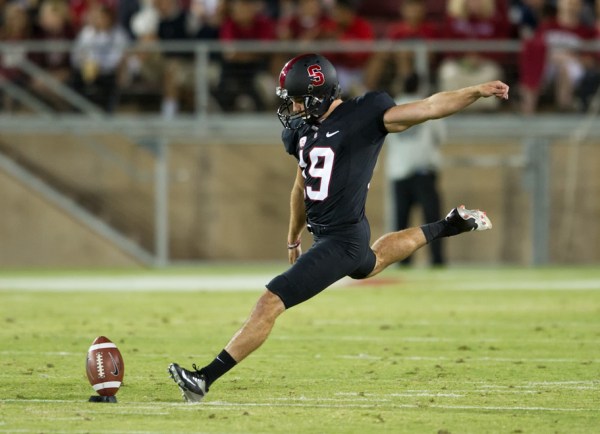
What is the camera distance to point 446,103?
7.76 meters

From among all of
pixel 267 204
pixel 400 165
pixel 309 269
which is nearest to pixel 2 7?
pixel 267 204

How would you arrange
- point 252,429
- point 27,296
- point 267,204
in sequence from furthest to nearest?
point 267,204, point 27,296, point 252,429

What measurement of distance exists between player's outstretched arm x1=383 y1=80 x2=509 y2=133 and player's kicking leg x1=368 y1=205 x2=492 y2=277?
1164mm

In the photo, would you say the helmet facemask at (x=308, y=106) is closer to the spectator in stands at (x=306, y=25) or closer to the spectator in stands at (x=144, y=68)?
the spectator in stands at (x=144, y=68)

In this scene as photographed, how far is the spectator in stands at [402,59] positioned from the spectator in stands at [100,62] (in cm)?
343

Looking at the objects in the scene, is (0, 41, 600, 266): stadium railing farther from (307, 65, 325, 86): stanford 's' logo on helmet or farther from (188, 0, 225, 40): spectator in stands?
(307, 65, 325, 86): stanford 's' logo on helmet

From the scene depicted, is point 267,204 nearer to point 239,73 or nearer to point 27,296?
point 239,73

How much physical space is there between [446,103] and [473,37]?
11422 mm

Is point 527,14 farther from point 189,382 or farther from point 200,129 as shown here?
point 189,382

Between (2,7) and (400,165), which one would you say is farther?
(2,7)

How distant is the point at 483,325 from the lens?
11914 millimetres

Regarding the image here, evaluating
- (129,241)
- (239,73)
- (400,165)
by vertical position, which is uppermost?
(239,73)

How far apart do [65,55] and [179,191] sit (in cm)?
246

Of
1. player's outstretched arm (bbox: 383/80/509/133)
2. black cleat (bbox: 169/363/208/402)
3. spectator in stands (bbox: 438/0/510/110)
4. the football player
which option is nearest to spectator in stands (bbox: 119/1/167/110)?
spectator in stands (bbox: 438/0/510/110)
